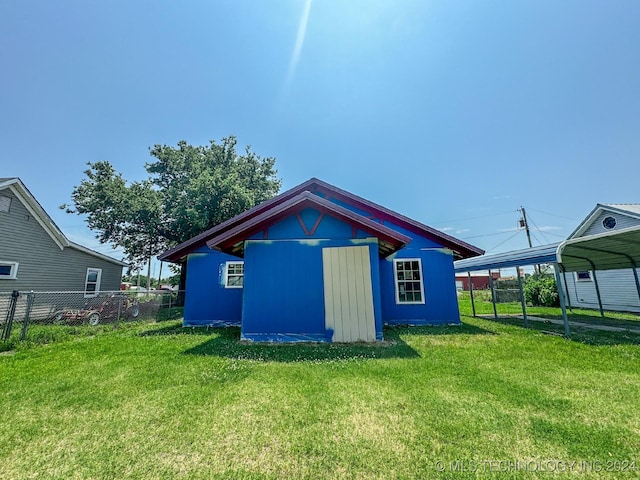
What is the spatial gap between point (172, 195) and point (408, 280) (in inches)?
728

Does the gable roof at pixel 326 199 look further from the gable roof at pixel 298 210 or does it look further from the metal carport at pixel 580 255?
the gable roof at pixel 298 210

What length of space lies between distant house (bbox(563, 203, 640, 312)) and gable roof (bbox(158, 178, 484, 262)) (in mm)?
8356

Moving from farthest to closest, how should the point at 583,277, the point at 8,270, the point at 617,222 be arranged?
the point at 583,277
the point at 617,222
the point at 8,270

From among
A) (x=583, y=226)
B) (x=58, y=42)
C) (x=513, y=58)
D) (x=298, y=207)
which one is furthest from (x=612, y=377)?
(x=58, y=42)

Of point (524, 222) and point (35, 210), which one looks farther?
point (524, 222)

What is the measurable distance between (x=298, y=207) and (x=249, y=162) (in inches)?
714

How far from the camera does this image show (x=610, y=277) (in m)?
14.4

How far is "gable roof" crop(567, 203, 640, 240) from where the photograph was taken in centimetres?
1202

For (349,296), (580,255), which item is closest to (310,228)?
(349,296)

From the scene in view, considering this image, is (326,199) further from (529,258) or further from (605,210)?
(605,210)

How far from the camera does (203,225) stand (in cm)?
1744

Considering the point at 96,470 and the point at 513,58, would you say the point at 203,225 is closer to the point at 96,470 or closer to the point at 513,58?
the point at 96,470

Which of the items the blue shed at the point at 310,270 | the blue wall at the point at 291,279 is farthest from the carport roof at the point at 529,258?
the blue wall at the point at 291,279

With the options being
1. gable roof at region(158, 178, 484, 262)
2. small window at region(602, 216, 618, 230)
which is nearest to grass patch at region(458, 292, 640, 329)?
small window at region(602, 216, 618, 230)
